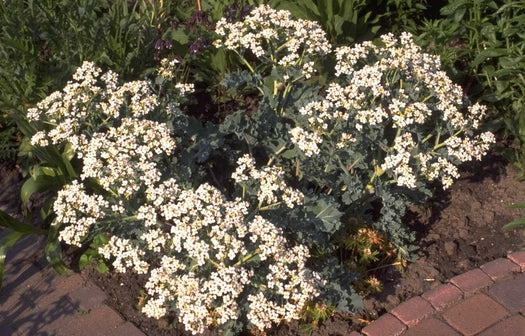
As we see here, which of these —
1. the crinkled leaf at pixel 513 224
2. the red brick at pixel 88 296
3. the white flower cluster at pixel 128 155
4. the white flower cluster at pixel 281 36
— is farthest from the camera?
the crinkled leaf at pixel 513 224

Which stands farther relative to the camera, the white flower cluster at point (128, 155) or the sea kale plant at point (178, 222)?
the white flower cluster at point (128, 155)

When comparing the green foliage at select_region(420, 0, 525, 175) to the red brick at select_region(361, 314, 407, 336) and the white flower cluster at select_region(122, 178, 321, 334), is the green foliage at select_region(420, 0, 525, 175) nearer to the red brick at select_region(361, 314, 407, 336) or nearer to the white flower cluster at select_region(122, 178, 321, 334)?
the red brick at select_region(361, 314, 407, 336)

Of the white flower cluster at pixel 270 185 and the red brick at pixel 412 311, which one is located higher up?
the white flower cluster at pixel 270 185

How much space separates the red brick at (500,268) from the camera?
12.9ft

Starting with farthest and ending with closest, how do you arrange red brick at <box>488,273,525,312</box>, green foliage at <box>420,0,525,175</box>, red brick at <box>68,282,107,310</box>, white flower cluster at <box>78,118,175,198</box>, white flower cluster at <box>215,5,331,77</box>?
green foliage at <box>420,0,525,175</box> → white flower cluster at <box>215,5,331,77</box> → red brick at <box>68,282,107,310</box> → red brick at <box>488,273,525,312</box> → white flower cluster at <box>78,118,175,198</box>

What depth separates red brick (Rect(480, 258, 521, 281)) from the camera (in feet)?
12.9

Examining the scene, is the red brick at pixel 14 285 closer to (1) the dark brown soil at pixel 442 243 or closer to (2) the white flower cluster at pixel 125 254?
(1) the dark brown soil at pixel 442 243

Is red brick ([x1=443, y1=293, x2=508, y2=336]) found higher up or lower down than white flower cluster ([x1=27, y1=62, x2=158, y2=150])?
lower down

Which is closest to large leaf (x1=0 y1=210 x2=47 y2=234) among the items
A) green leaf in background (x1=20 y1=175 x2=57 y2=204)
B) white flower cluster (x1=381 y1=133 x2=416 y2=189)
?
green leaf in background (x1=20 y1=175 x2=57 y2=204)

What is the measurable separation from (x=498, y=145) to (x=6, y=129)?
328cm

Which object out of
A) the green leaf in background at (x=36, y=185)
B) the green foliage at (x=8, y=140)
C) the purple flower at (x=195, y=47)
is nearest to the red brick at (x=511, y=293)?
the purple flower at (x=195, y=47)

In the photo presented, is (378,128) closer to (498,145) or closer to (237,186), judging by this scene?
(237,186)

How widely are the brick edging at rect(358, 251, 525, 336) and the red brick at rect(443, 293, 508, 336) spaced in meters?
0.04

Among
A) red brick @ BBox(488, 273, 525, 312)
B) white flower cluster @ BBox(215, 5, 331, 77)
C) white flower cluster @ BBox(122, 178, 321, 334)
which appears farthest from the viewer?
white flower cluster @ BBox(215, 5, 331, 77)
